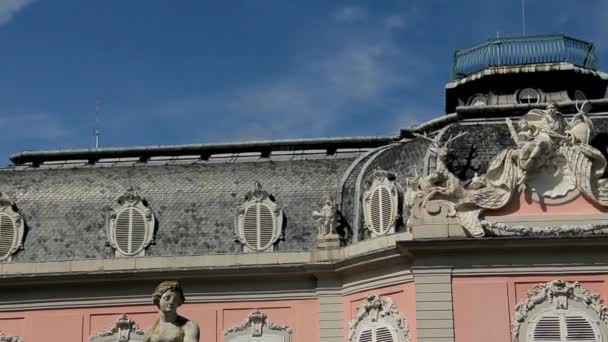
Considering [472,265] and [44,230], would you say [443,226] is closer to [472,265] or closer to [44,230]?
Answer: [472,265]

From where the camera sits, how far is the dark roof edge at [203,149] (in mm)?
42812

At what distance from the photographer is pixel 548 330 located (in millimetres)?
34344

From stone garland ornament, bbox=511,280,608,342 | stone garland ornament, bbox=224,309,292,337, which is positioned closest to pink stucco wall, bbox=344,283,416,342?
stone garland ornament, bbox=224,309,292,337

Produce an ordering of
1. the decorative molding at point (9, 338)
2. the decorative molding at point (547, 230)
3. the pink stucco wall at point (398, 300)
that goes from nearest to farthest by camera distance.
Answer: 1. the decorative molding at point (547, 230)
2. the pink stucco wall at point (398, 300)
3. the decorative molding at point (9, 338)

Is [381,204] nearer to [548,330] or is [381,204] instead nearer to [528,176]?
[528,176]

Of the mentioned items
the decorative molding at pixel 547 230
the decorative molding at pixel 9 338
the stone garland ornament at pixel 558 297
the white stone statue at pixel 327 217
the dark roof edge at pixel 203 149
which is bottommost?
the decorative molding at pixel 9 338

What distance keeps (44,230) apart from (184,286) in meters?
5.13

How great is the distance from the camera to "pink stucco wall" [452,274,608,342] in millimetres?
34250

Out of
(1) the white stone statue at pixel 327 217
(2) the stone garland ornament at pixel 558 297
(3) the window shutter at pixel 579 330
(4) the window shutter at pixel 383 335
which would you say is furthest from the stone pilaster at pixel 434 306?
(1) the white stone statue at pixel 327 217

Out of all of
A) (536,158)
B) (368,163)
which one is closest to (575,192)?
(536,158)

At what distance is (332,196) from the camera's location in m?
39.3

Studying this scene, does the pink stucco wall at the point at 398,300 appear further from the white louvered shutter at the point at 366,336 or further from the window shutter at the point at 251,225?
the window shutter at the point at 251,225

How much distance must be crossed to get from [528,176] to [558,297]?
3.54 metres

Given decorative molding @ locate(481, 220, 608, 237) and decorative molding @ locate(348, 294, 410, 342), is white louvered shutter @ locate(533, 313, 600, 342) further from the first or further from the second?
decorative molding @ locate(348, 294, 410, 342)
